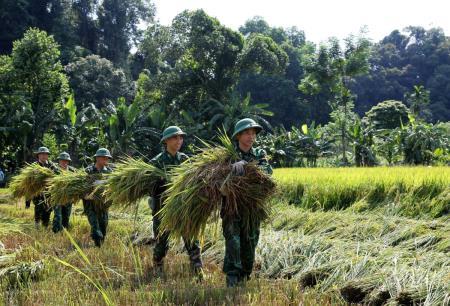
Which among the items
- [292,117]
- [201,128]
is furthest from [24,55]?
[292,117]

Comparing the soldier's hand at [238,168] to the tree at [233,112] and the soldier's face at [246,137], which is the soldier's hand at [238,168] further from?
the tree at [233,112]

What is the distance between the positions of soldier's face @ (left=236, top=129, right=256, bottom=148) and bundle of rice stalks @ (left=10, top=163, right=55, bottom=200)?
4263 millimetres

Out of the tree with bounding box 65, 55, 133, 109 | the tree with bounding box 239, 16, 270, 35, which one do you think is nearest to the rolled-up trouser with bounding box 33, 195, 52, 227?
the tree with bounding box 65, 55, 133, 109

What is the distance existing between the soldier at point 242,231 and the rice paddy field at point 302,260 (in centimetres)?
13

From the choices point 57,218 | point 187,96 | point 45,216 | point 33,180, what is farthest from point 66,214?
point 187,96

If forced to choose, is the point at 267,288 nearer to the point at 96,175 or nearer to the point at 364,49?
the point at 96,175

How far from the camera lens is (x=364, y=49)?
19281 mm

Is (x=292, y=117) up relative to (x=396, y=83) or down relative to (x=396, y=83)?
down

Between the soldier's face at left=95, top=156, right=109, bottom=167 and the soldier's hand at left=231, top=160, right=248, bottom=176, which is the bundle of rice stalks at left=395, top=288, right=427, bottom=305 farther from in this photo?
the soldier's face at left=95, top=156, right=109, bottom=167

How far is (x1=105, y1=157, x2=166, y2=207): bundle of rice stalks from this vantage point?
4.53 m

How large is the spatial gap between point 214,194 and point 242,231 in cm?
48

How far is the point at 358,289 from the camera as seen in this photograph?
3412 mm

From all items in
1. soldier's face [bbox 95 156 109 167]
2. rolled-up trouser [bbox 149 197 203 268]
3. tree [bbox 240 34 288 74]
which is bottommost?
rolled-up trouser [bbox 149 197 203 268]

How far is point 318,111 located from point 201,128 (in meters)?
17.7
